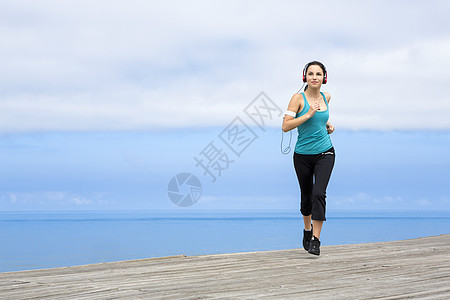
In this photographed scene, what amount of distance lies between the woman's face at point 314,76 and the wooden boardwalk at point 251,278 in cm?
170

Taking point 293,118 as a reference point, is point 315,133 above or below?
below

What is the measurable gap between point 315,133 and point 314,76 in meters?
0.57

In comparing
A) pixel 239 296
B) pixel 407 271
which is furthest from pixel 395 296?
pixel 407 271

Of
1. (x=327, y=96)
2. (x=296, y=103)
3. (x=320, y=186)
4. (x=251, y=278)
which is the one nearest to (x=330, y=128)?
(x=327, y=96)

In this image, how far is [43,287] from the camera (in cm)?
371

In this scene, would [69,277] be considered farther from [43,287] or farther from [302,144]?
[302,144]

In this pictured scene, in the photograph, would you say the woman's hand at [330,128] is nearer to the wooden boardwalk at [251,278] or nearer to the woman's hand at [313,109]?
the woman's hand at [313,109]

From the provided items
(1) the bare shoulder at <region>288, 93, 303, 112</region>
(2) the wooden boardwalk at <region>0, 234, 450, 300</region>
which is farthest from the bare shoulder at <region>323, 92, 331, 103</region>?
(2) the wooden boardwalk at <region>0, 234, 450, 300</region>

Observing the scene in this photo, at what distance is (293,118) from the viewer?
522 centimetres

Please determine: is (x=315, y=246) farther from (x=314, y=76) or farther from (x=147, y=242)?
(x=147, y=242)

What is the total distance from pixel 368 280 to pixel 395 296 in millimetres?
622

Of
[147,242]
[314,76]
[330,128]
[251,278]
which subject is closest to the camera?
[251,278]

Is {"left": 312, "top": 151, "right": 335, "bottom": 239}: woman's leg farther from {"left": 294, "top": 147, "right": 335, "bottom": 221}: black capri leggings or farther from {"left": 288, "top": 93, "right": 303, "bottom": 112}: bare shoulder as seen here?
{"left": 288, "top": 93, "right": 303, "bottom": 112}: bare shoulder

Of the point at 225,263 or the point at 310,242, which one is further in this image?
the point at 310,242
